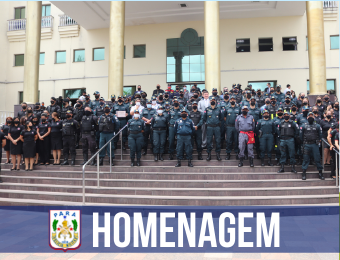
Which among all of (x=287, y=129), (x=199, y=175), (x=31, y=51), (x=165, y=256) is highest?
(x=31, y=51)

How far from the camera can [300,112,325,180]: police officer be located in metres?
8.39

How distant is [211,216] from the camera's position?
636 cm

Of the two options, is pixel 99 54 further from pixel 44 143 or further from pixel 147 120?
pixel 147 120

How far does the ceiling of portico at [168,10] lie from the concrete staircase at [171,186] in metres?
13.1

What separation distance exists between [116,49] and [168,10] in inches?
252

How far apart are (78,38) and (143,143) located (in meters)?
17.1

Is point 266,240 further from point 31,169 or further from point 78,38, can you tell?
point 78,38

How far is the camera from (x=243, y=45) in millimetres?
20953

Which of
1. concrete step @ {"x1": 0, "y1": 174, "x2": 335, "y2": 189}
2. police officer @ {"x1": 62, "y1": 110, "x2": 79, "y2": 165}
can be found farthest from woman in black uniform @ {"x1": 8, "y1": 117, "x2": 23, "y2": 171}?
concrete step @ {"x1": 0, "y1": 174, "x2": 335, "y2": 189}

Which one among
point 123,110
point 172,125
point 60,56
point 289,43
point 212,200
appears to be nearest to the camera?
point 212,200

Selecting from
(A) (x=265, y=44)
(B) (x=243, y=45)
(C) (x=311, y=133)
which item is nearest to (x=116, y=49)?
(B) (x=243, y=45)

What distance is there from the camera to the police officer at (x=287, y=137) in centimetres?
872

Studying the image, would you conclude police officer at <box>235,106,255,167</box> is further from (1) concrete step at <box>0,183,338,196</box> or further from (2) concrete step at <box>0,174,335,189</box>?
(1) concrete step at <box>0,183,338,196</box>

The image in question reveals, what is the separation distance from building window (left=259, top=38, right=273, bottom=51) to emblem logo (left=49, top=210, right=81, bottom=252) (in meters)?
Result: 19.3
